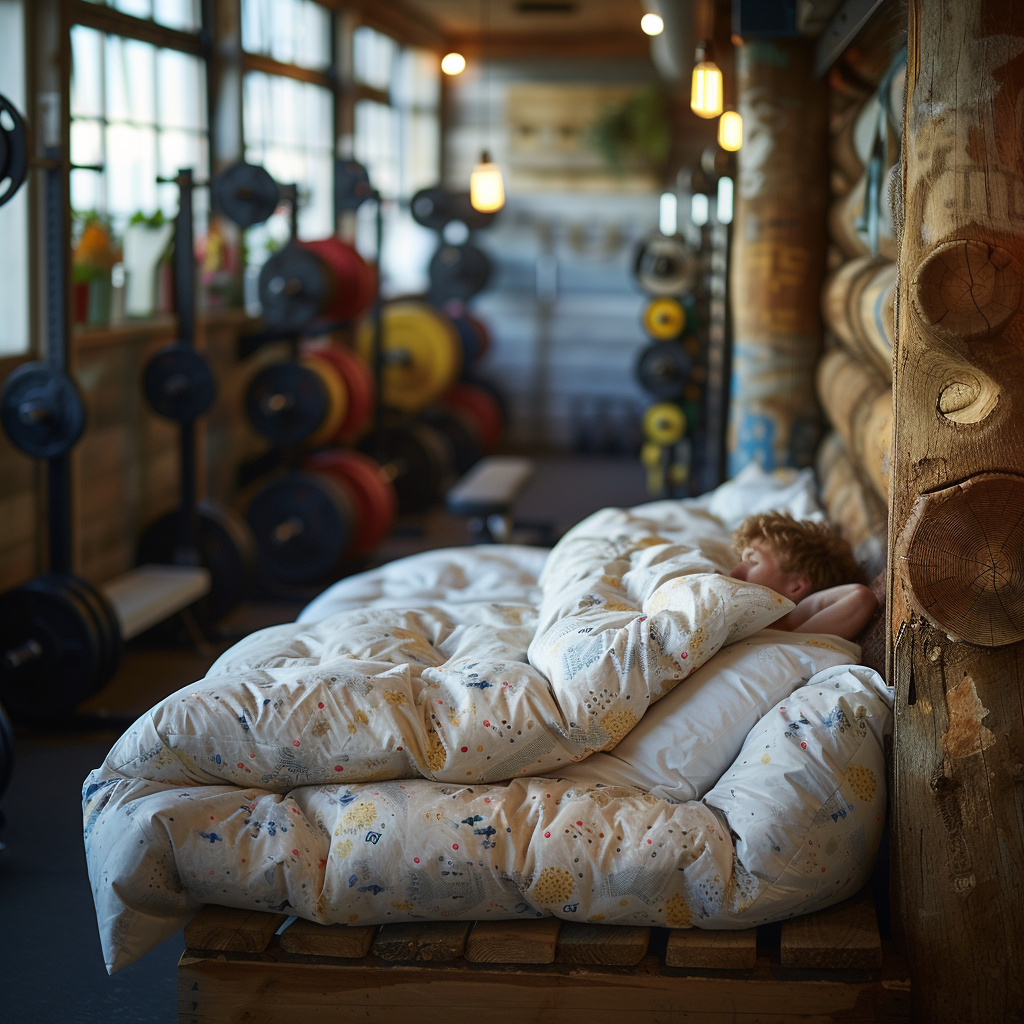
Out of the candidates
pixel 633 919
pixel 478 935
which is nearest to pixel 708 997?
pixel 633 919

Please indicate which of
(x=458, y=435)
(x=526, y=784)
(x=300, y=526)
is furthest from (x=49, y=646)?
(x=458, y=435)

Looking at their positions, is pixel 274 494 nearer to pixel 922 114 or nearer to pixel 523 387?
pixel 922 114

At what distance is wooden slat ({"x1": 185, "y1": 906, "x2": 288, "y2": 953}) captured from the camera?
195 centimetres

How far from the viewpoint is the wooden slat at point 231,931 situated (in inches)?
76.9

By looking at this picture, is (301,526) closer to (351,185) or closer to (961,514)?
(351,185)

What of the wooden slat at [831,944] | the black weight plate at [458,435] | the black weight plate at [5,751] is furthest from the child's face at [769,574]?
the black weight plate at [458,435]

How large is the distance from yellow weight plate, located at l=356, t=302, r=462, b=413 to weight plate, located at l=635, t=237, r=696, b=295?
151 cm

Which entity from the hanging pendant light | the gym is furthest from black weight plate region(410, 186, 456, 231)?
the hanging pendant light

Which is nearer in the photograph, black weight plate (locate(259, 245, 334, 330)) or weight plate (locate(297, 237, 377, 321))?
black weight plate (locate(259, 245, 334, 330))

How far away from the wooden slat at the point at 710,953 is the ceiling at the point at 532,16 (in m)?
7.81

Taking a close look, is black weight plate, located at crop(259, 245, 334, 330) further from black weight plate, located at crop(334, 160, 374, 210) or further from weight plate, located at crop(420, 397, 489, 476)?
weight plate, located at crop(420, 397, 489, 476)

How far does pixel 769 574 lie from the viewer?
2.51 meters

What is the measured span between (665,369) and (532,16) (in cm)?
372

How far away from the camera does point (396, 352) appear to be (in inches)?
301
